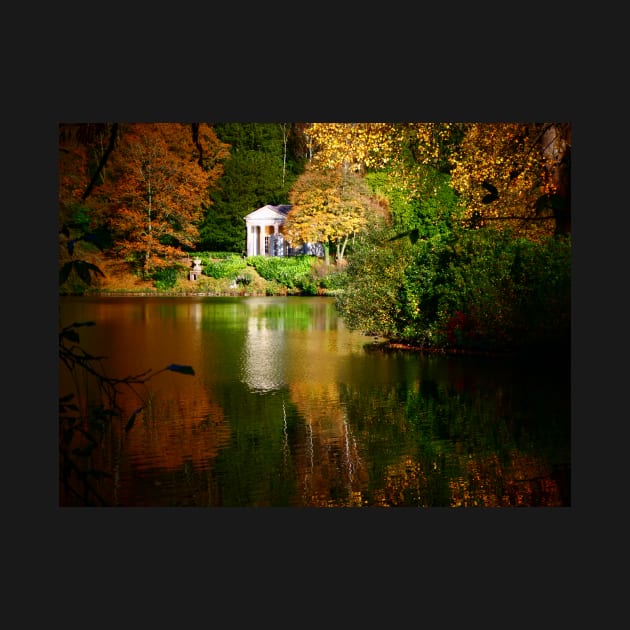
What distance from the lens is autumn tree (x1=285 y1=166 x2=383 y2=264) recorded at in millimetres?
9109

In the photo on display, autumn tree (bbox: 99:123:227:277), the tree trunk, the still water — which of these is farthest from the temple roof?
the tree trunk

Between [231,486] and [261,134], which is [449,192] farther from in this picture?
[231,486]

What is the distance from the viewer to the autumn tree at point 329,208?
29.9ft

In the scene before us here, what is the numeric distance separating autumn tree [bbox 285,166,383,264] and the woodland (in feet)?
0.06

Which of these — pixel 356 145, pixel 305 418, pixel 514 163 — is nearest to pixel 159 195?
pixel 356 145

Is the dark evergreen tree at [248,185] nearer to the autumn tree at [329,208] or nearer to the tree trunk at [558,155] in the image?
the autumn tree at [329,208]

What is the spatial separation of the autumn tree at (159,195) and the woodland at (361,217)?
0.02 m

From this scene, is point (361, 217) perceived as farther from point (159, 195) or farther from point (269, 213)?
point (159, 195)

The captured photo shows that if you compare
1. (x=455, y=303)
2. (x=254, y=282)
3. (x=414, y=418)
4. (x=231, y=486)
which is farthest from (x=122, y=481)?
A: (x=455, y=303)

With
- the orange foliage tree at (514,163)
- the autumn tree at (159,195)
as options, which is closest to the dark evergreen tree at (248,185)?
the autumn tree at (159,195)

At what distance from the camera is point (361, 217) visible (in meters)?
10.4

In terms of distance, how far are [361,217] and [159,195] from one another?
2.91 meters

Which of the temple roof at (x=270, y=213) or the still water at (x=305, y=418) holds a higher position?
the temple roof at (x=270, y=213)

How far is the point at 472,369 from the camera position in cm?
996
